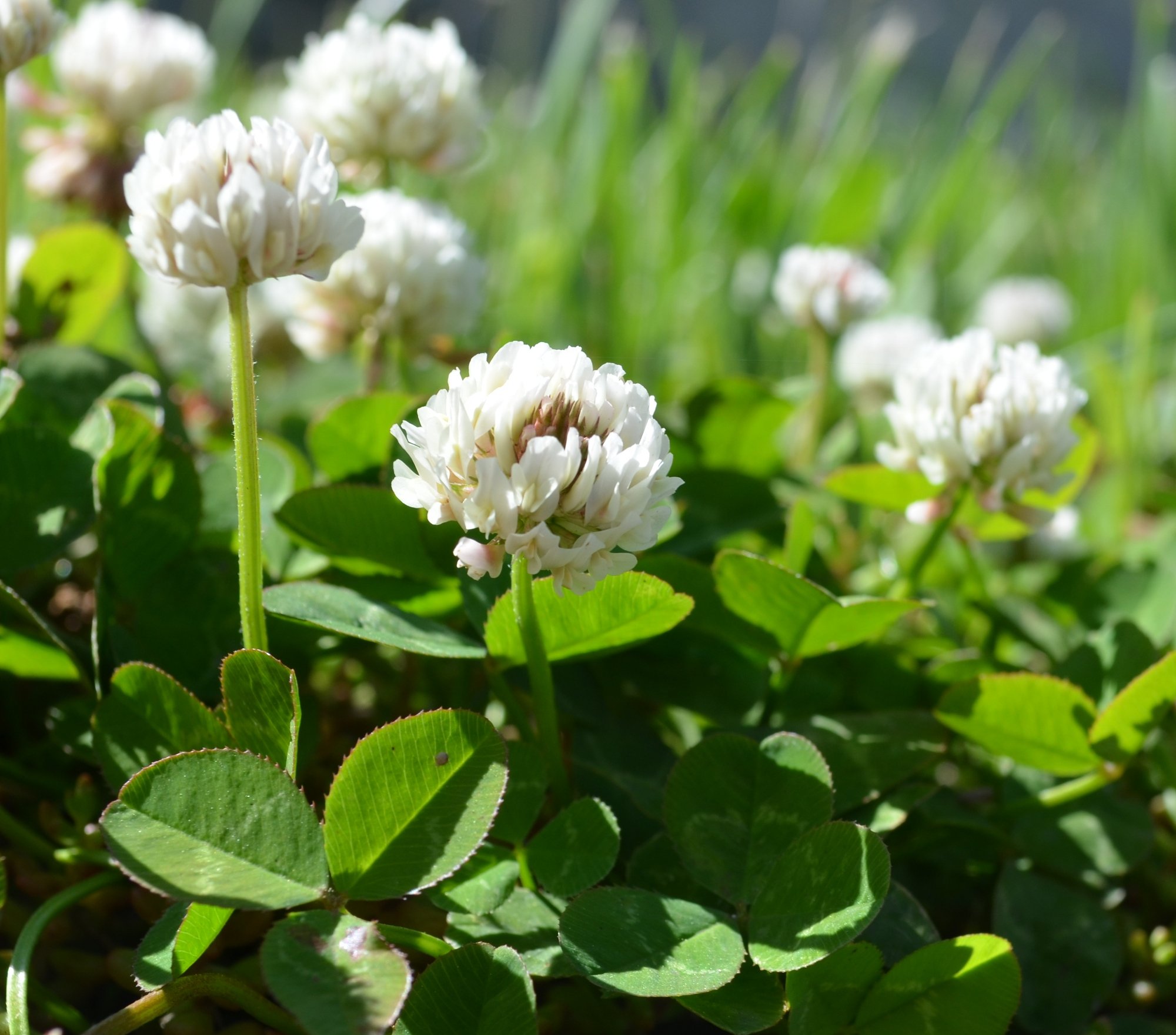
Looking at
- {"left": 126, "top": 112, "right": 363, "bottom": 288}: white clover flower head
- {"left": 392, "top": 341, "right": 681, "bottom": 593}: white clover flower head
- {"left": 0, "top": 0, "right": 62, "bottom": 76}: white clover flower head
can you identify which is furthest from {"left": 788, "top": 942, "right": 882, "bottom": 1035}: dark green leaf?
{"left": 0, "top": 0, "right": 62, "bottom": 76}: white clover flower head

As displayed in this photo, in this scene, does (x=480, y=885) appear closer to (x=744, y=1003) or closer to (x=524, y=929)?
(x=524, y=929)

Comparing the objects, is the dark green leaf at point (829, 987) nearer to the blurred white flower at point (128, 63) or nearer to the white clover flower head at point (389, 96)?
the white clover flower head at point (389, 96)

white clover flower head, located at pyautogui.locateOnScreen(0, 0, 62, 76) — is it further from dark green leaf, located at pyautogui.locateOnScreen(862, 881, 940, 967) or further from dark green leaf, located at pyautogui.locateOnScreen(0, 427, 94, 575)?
dark green leaf, located at pyautogui.locateOnScreen(862, 881, 940, 967)

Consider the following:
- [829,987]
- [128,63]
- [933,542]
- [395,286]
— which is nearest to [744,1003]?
[829,987]

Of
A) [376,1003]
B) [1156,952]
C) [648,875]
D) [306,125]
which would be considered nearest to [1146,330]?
[1156,952]

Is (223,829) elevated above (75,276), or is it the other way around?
(75,276)
